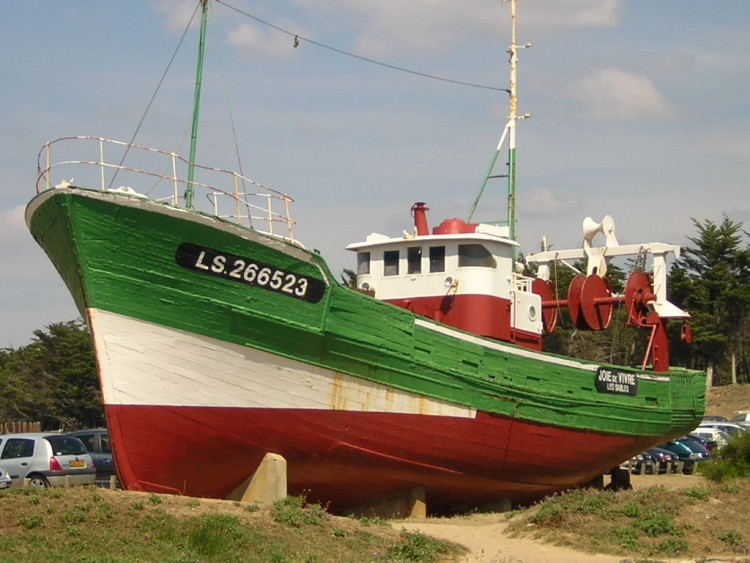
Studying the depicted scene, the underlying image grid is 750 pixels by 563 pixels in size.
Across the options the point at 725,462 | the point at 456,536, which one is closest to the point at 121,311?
the point at 456,536

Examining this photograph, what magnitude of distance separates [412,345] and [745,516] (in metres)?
6.73

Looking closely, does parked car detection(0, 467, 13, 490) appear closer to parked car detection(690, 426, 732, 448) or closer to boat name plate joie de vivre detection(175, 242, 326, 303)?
boat name plate joie de vivre detection(175, 242, 326, 303)

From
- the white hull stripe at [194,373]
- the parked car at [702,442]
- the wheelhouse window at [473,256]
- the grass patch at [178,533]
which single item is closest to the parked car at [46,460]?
the white hull stripe at [194,373]

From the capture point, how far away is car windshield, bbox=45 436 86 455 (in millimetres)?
22016

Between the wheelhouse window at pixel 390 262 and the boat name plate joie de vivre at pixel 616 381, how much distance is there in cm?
517

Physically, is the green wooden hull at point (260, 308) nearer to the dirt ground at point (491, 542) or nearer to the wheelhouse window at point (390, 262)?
the dirt ground at point (491, 542)

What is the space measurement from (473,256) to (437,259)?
0.77m

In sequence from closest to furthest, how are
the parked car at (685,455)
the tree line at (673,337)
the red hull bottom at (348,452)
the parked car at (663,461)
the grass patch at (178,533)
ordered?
1. the grass patch at (178,533)
2. the red hull bottom at (348,452)
3. the parked car at (663,461)
4. the parked car at (685,455)
5. the tree line at (673,337)

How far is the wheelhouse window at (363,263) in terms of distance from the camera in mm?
23328

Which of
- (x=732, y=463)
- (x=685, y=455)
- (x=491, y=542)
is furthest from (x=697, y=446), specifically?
(x=491, y=542)

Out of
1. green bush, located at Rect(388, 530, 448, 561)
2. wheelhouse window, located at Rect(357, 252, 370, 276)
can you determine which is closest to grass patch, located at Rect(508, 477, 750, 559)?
green bush, located at Rect(388, 530, 448, 561)

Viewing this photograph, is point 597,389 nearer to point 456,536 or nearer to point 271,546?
point 456,536

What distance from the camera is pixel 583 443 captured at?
77.5 feet

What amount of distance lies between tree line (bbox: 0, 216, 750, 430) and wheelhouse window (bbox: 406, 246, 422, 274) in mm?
33930
